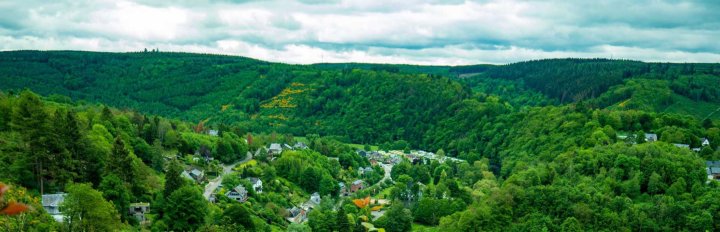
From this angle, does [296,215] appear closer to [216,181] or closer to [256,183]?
[256,183]

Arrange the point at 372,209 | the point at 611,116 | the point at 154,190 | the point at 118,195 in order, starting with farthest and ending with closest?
the point at 611,116
the point at 372,209
the point at 154,190
the point at 118,195

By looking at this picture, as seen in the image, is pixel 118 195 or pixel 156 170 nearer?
pixel 118 195

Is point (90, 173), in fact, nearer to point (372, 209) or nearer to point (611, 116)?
point (372, 209)

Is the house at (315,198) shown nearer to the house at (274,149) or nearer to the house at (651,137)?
the house at (274,149)

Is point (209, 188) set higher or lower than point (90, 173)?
lower

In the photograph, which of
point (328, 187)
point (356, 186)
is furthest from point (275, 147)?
point (328, 187)

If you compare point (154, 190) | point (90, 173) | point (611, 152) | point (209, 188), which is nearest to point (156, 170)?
point (209, 188)

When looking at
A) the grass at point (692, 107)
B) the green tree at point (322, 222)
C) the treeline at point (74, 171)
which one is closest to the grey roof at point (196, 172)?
the treeline at point (74, 171)

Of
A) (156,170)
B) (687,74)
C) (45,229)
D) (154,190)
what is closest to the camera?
(45,229)
